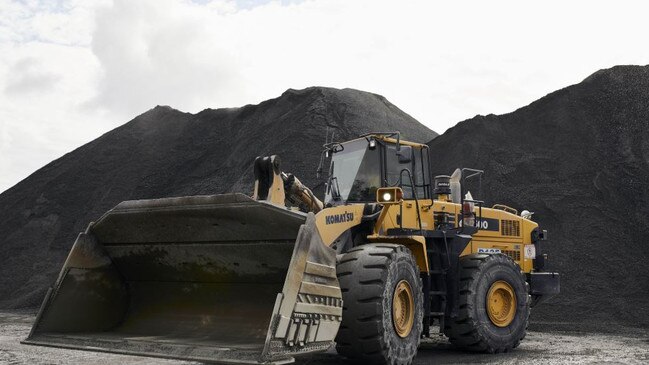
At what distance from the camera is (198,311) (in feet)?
19.2

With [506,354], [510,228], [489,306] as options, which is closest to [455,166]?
[510,228]

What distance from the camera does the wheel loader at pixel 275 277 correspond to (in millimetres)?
4945

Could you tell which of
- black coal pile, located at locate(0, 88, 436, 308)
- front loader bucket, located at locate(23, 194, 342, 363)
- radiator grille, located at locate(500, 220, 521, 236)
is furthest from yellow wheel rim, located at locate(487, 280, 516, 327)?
black coal pile, located at locate(0, 88, 436, 308)

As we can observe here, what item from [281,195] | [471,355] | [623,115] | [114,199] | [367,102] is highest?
[367,102]

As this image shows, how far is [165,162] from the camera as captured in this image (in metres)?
22.6

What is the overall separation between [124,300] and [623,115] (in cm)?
1430

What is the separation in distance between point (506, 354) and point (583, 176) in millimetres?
9429

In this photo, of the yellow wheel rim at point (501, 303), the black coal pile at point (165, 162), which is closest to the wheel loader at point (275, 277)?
the yellow wheel rim at point (501, 303)

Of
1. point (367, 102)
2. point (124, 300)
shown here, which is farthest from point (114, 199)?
point (124, 300)

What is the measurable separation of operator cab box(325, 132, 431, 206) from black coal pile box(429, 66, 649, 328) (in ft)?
21.7

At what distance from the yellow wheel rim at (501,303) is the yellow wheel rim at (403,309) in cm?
180

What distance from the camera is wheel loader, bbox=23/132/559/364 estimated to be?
4.95 m

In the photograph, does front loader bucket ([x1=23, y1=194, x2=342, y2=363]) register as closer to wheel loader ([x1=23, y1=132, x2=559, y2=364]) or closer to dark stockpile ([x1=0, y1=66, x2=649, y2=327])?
wheel loader ([x1=23, y1=132, x2=559, y2=364])

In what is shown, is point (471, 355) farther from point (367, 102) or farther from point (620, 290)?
point (367, 102)
